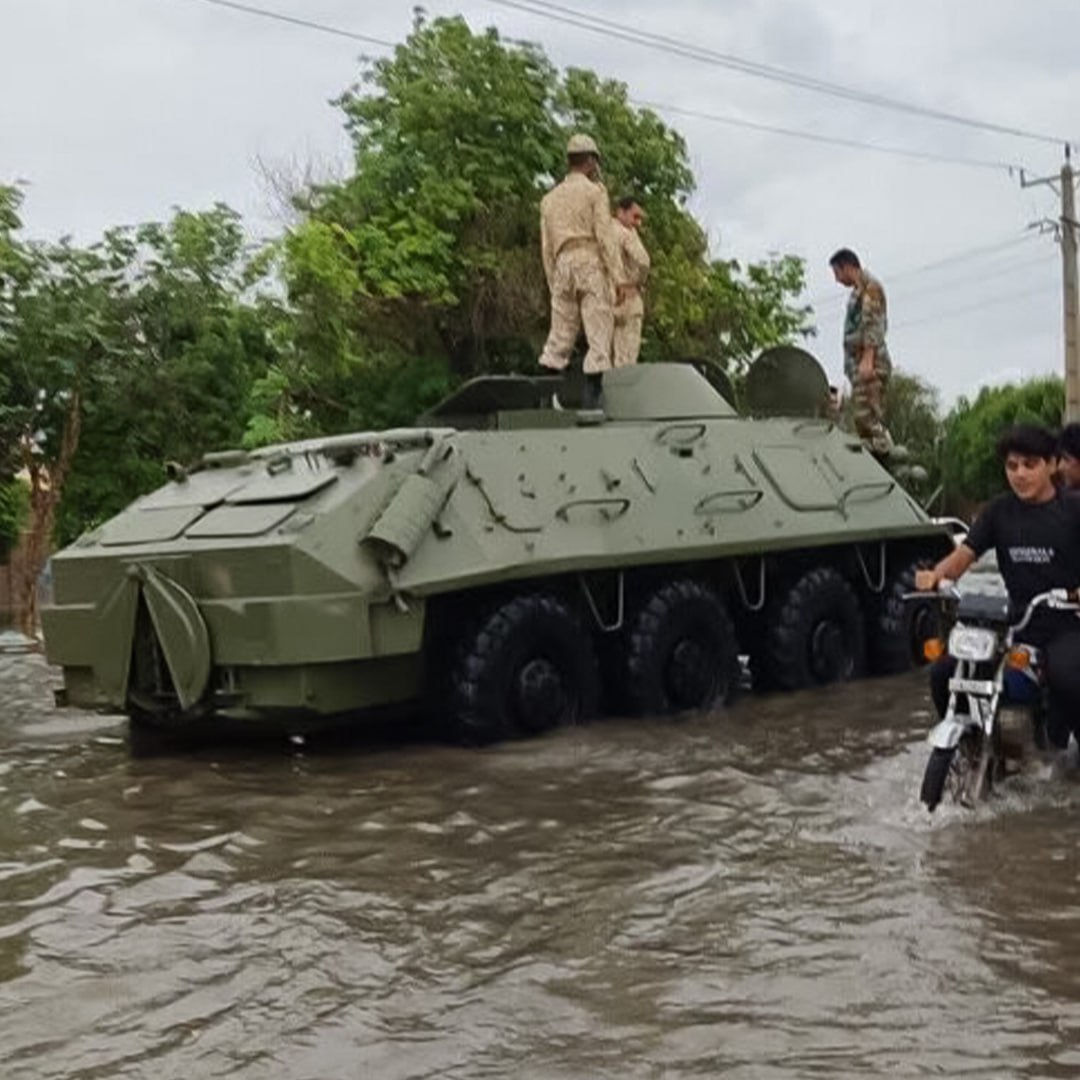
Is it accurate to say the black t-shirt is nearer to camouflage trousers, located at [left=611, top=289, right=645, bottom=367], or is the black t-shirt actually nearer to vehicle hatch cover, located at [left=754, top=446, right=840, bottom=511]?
vehicle hatch cover, located at [left=754, top=446, right=840, bottom=511]

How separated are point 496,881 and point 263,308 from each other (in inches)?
684

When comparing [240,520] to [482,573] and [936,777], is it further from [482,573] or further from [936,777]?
[936,777]

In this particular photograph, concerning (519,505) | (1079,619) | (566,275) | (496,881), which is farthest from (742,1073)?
(566,275)

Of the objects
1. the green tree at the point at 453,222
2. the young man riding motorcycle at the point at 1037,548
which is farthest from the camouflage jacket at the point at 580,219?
the green tree at the point at 453,222

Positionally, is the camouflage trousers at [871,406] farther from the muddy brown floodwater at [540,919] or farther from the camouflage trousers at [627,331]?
the muddy brown floodwater at [540,919]

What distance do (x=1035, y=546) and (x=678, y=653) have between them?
3.19 metres

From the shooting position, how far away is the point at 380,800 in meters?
7.40

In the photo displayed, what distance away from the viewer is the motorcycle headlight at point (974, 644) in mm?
6500

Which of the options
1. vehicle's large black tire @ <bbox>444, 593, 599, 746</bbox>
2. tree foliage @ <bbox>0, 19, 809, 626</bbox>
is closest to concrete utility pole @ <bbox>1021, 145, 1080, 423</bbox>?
tree foliage @ <bbox>0, 19, 809, 626</bbox>

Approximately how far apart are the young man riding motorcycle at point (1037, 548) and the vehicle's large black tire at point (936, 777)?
0.66 meters

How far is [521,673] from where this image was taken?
8.84 metres

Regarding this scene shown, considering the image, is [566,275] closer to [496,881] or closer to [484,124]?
[496,881]

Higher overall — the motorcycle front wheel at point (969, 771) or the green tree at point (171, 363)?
the green tree at point (171, 363)

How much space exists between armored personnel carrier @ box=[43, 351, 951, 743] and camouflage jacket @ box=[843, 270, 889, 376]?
4.58ft
